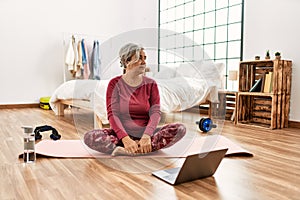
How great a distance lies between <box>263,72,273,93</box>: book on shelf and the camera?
273 centimetres

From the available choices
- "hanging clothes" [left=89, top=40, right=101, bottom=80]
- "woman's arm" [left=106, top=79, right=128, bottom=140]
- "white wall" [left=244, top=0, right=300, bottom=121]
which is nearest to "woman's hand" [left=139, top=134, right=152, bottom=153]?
"woman's arm" [left=106, top=79, right=128, bottom=140]

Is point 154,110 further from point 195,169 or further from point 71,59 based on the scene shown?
point 71,59

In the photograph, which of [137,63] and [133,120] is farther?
[133,120]

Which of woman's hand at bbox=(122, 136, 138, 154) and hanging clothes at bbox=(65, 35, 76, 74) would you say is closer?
woman's hand at bbox=(122, 136, 138, 154)

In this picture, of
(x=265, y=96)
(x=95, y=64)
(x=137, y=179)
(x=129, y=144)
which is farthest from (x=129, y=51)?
(x=95, y=64)

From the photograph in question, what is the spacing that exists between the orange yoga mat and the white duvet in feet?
1.62

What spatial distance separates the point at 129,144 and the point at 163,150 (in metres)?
0.32

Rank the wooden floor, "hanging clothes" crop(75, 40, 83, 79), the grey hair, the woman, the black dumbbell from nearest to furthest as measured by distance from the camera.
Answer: the wooden floor < the grey hair < the woman < the black dumbbell < "hanging clothes" crop(75, 40, 83, 79)

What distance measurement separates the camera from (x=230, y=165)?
5.06 feet

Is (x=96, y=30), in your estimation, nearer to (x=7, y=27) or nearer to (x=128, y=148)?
(x=7, y=27)

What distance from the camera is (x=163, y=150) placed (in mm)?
1783

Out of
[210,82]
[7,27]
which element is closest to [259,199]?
[210,82]

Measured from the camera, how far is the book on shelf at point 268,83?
273 centimetres

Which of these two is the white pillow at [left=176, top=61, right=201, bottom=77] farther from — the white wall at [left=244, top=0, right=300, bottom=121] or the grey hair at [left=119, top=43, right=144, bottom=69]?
the grey hair at [left=119, top=43, right=144, bottom=69]
